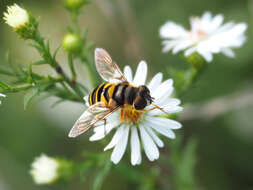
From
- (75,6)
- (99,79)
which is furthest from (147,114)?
(75,6)

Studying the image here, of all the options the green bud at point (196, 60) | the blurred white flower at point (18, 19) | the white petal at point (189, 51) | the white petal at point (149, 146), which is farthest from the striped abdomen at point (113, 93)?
the green bud at point (196, 60)

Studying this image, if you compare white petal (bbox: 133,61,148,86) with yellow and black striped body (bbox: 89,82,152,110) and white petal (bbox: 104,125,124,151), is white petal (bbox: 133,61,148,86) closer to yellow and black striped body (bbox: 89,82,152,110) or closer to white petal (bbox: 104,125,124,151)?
yellow and black striped body (bbox: 89,82,152,110)

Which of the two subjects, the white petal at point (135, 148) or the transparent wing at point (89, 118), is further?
the white petal at point (135, 148)

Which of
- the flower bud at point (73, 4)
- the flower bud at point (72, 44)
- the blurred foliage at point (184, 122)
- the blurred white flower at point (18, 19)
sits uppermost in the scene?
the blurred white flower at point (18, 19)

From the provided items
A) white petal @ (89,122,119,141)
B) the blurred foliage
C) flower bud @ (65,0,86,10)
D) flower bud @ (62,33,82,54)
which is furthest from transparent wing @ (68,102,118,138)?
the blurred foliage

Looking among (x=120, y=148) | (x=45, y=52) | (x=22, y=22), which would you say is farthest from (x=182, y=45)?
(x=22, y=22)

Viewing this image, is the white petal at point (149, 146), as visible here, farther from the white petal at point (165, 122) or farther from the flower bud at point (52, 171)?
the flower bud at point (52, 171)

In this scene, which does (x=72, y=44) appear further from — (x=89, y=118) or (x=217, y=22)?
(x=217, y=22)

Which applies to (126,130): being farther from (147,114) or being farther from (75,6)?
(75,6)
